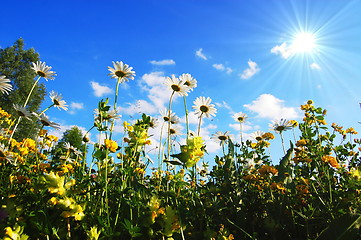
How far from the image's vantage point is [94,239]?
1379 millimetres

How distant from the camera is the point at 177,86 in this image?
328 centimetres

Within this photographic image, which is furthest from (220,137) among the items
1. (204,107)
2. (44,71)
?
(44,71)

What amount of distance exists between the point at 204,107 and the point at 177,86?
1.84 feet

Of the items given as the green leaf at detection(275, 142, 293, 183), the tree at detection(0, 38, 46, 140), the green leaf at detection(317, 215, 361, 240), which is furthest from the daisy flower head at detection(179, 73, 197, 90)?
the tree at detection(0, 38, 46, 140)

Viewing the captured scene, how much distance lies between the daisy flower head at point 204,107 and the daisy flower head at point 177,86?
374mm

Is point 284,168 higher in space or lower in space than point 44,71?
lower

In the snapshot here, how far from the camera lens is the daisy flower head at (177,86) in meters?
3.23

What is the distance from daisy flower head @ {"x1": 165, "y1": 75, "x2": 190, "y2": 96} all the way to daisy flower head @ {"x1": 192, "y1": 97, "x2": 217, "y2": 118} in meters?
0.37

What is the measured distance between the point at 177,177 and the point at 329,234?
1015 mm

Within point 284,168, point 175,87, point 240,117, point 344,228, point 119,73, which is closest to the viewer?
point 344,228

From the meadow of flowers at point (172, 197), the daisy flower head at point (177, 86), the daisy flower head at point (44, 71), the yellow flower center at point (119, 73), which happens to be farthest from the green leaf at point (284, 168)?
the daisy flower head at point (44, 71)

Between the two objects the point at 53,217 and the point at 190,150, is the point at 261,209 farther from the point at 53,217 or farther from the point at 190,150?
the point at 53,217

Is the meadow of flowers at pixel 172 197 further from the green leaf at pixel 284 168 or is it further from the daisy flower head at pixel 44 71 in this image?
the daisy flower head at pixel 44 71

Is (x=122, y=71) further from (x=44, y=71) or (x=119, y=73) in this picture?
(x=44, y=71)
